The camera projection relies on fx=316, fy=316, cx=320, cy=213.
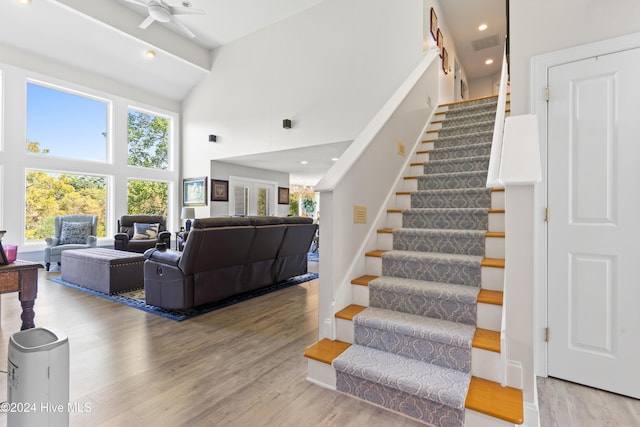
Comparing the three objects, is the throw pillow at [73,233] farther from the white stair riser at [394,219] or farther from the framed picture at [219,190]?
the white stair riser at [394,219]

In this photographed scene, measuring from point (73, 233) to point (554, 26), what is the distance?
7326 millimetres

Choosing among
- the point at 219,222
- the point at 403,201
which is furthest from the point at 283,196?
the point at 403,201

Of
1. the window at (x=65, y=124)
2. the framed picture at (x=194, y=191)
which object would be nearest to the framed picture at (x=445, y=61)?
the framed picture at (x=194, y=191)

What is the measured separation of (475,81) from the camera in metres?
9.55

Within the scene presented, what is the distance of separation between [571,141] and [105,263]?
15.9 ft

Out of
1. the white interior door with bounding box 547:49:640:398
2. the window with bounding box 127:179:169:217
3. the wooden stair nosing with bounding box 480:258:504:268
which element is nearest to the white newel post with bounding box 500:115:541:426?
the wooden stair nosing with bounding box 480:258:504:268

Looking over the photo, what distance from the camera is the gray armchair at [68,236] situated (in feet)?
18.0

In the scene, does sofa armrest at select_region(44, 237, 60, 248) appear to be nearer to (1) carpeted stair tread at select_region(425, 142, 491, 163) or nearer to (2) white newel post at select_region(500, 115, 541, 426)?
(1) carpeted stair tread at select_region(425, 142, 491, 163)

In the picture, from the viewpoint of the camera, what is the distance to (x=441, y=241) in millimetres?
2451

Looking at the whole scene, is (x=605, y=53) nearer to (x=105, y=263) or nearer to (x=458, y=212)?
(x=458, y=212)

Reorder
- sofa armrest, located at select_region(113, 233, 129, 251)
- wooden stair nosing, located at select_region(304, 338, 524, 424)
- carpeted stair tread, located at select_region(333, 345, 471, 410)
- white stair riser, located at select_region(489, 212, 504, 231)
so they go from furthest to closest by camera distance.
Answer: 1. sofa armrest, located at select_region(113, 233, 129, 251)
2. white stair riser, located at select_region(489, 212, 504, 231)
3. carpeted stair tread, located at select_region(333, 345, 471, 410)
4. wooden stair nosing, located at select_region(304, 338, 524, 424)

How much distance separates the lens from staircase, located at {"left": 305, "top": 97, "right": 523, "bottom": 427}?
158 centimetres

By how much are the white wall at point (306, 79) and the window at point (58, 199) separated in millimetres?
2059

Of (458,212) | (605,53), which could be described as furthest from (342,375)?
(605,53)
